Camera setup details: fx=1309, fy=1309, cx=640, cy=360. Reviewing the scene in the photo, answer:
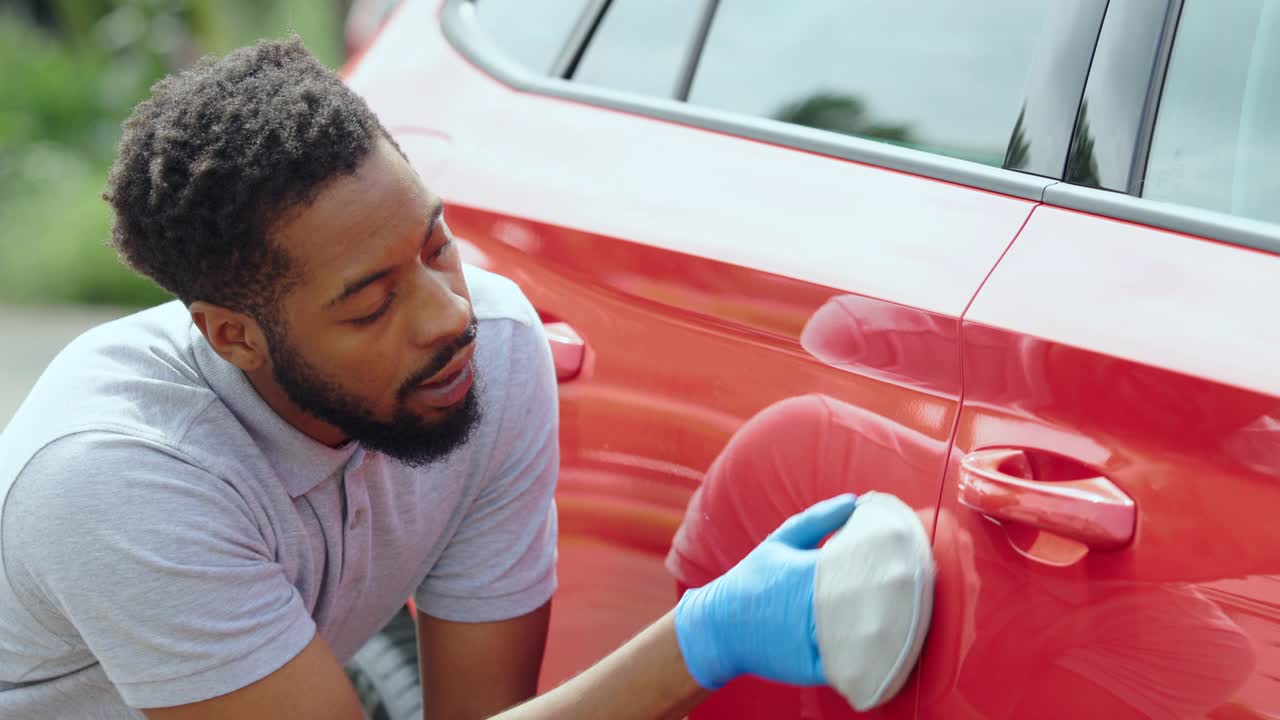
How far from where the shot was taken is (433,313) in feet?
4.57

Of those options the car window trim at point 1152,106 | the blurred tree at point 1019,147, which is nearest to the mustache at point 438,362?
the blurred tree at point 1019,147

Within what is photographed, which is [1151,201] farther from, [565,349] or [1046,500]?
[565,349]

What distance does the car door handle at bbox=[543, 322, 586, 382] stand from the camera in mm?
1597

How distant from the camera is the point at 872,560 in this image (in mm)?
1203

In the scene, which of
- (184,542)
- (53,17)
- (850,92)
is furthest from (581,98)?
(53,17)

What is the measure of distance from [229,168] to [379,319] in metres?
0.22

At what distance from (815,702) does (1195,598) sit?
1.38 feet

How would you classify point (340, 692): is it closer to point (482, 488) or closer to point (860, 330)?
point (482, 488)

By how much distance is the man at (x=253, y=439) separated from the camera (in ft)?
4.30

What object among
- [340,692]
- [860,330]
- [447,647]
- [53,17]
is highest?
[860,330]

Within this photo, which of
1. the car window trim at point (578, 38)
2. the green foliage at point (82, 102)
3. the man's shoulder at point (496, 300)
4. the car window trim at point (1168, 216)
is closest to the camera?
the car window trim at point (1168, 216)

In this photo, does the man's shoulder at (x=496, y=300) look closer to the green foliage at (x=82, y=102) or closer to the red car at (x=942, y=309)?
the red car at (x=942, y=309)

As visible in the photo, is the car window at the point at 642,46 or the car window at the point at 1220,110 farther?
the car window at the point at 642,46

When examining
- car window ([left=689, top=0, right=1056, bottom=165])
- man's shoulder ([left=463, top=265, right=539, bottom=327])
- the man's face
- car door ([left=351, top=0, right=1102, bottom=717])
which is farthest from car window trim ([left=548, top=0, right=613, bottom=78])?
the man's face
